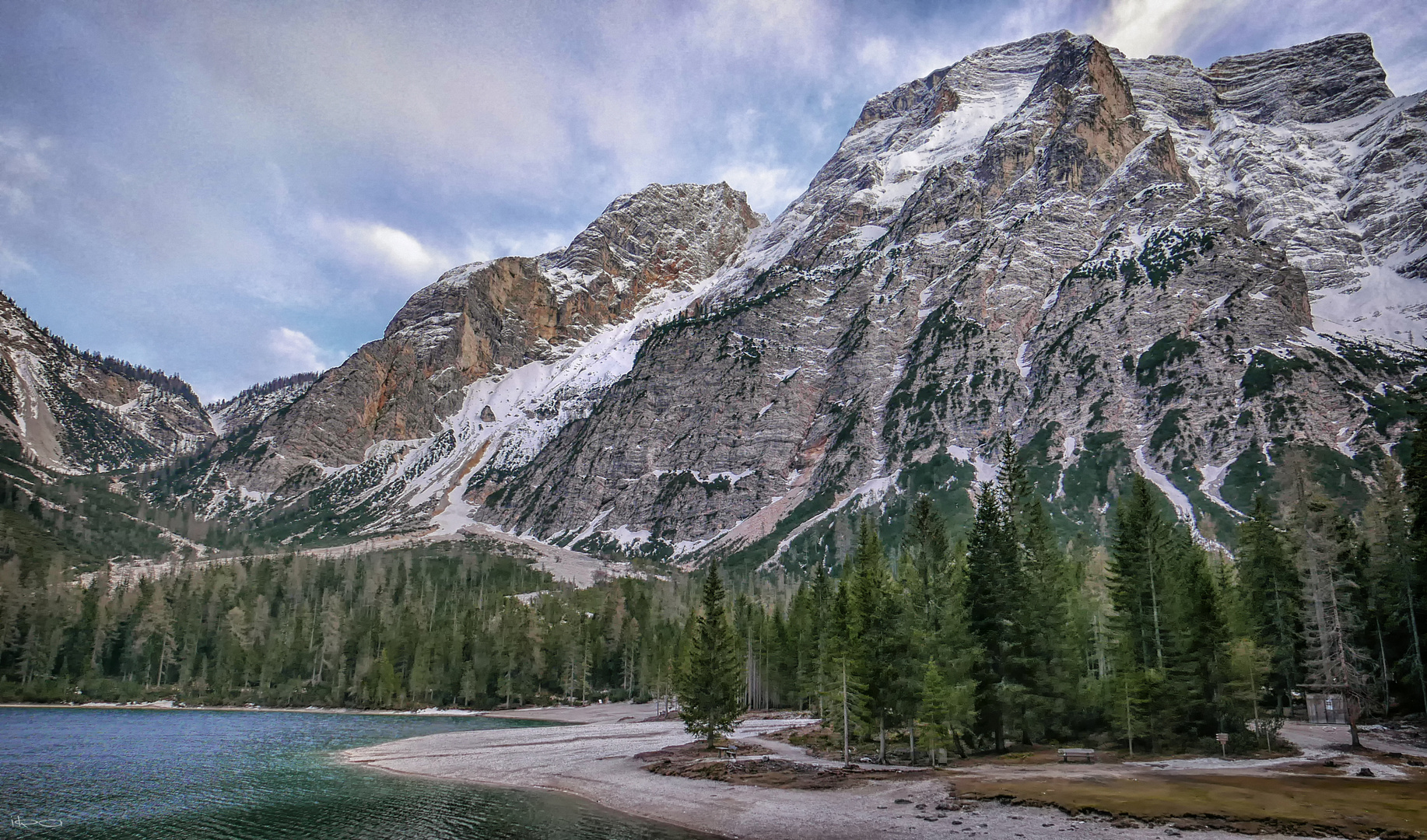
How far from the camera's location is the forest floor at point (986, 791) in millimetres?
25406

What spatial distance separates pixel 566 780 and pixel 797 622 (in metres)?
49.6

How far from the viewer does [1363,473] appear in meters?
172

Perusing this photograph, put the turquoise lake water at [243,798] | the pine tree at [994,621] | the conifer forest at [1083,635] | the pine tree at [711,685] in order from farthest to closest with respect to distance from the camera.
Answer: the pine tree at [711,685] → the pine tree at [994,621] → the conifer forest at [1083,635] → the turquoise lake water at [243,798]

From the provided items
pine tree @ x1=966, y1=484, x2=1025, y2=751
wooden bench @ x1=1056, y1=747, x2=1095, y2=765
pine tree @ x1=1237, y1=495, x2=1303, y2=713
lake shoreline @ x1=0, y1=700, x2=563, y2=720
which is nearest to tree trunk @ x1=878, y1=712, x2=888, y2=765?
pine tree @ x1=966, y1=484, x2=1025, y2=751

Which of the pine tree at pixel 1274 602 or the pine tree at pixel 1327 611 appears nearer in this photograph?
the pine tree at pixel 1327 611

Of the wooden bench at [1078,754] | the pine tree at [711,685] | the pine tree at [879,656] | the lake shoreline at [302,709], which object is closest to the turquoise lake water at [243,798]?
the pine tree at [879,656]

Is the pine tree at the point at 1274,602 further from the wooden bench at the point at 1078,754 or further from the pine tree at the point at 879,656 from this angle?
the pine tree at the point at 879,656

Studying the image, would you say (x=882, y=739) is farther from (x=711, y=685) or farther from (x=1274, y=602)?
(x=1274, y=602)

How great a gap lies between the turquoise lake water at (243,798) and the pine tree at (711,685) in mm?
18734

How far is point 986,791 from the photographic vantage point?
32.7 metres

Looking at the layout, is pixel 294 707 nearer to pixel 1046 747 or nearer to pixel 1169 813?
pixel 1046 747

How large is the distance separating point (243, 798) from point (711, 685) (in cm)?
3137

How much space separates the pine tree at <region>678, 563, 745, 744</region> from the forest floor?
3.13 m

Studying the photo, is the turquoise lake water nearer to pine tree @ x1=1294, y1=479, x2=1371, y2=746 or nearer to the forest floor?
the forest floor
